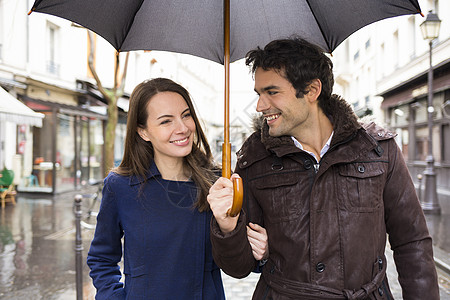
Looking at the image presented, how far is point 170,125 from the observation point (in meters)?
2.13

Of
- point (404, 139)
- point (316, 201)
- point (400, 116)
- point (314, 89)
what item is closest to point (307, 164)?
point (316, 201)

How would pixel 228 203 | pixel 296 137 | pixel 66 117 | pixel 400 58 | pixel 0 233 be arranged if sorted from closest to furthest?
pixel 228 203 < pixel 296 137 < pixel 0 233 < pixel 66 117 < pixel 400 58

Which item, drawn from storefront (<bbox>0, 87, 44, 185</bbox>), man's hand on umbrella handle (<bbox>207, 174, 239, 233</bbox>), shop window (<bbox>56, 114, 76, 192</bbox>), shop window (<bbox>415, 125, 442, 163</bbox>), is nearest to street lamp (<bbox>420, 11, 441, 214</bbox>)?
shop window (<bbox>415, 125, 442, 163</bbox>)

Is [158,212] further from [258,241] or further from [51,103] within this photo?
[51,103]

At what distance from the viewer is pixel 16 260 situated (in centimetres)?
604

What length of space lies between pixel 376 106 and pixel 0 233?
20700 mm

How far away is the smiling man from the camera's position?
1.77 metres

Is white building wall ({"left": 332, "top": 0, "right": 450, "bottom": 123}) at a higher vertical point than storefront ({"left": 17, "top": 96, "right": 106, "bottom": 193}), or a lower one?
higher

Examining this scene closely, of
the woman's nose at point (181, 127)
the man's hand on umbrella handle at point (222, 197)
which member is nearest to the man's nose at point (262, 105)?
the woman's nose at point (181, 127)

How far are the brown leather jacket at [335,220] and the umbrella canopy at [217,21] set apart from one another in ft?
1.83

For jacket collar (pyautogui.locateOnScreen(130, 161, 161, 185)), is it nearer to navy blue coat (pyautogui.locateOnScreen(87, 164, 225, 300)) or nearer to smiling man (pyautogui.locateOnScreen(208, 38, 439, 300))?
navy blue coat (pyautogui.locateOnScreen(87, 164, 225, 300))

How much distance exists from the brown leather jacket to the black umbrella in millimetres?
564

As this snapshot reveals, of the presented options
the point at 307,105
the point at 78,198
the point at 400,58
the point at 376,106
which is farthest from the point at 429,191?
the point at 376,106

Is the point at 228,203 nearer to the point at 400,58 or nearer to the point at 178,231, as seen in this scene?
the point at 178,231
